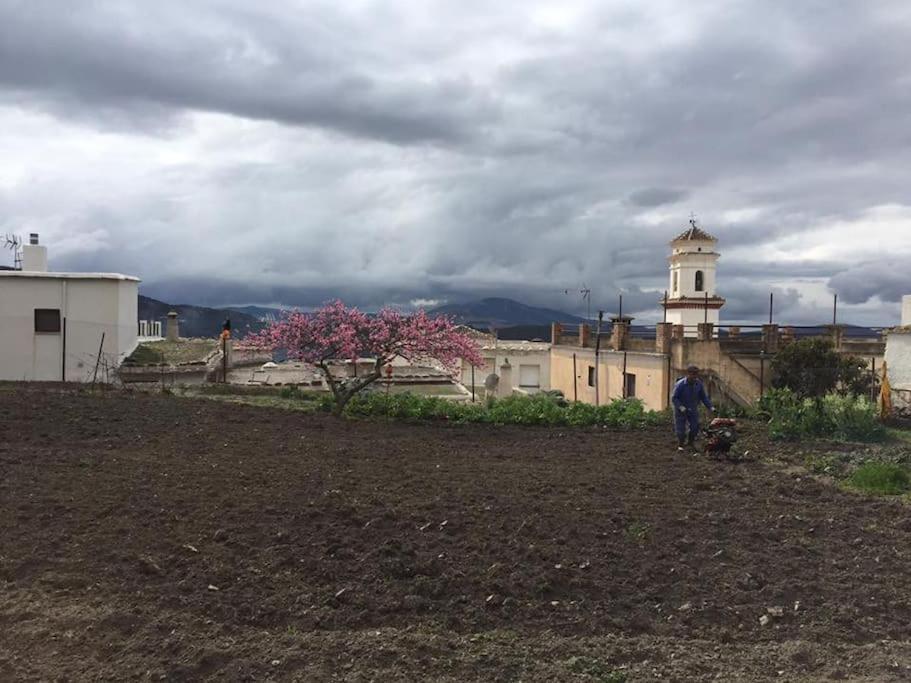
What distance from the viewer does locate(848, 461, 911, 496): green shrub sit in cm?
918

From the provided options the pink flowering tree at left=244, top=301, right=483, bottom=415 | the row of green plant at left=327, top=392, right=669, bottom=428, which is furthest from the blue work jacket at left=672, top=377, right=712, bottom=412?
the pink flowering tree at left=244, top=301, right=483, bottom=415

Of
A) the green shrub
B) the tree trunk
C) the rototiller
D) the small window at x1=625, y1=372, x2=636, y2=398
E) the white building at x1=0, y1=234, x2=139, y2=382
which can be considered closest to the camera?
the green shrub

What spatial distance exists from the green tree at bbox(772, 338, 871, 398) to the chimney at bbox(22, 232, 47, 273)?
2594cm

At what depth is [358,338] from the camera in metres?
14.5

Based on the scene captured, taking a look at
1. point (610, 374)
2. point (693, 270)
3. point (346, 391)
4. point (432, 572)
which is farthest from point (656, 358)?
point (693, 270)

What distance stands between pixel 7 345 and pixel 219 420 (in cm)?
1436

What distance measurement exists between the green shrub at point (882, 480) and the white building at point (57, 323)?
2035cm

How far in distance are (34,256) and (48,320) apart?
16.4ft

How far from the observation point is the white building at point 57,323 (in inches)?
921

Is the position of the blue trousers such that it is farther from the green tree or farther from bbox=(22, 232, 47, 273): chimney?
bbox=(22, 232, 47, 273): chimney

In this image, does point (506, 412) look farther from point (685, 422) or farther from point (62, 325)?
point (62, 325)

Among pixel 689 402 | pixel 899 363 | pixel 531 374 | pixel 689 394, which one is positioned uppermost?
pixel 899 363

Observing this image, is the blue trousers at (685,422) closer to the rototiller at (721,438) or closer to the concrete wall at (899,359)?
the rototiller at (721,438)

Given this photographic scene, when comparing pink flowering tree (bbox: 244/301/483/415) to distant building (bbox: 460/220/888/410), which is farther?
distant building (bbox: 460/220/888/410)
